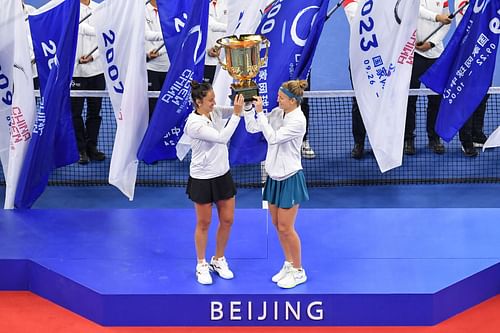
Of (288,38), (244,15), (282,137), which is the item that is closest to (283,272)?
(282,137)

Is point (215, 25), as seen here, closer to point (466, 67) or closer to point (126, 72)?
point (126, 72)

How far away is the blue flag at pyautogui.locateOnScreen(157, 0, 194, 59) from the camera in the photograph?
30.0ft

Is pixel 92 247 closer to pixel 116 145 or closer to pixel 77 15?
pixel 116 145

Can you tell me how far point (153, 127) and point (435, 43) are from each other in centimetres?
391

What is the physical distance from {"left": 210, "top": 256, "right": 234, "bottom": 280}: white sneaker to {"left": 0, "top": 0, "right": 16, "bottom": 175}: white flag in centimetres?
295

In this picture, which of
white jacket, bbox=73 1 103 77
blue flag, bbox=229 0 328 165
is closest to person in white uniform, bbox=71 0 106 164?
white jacket, bbox=73 1 103 77

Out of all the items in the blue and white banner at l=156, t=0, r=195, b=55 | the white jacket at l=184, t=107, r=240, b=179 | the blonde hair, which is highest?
the blue and white banner at l=156, t=0, r=195, b=55

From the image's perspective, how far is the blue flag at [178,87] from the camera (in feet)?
29.4

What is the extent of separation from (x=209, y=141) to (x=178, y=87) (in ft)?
5.45

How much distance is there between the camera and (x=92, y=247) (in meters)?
8.63

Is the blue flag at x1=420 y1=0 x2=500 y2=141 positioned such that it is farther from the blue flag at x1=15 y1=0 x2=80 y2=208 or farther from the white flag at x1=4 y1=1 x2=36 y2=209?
the white flag at x1=4 y1=1 x2=36 y2=209

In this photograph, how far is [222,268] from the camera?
315 inches

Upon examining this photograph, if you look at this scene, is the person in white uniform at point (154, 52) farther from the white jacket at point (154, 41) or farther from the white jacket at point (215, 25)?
the white jacket at point (215, 25)

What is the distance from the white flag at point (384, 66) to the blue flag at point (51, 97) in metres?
2.83
